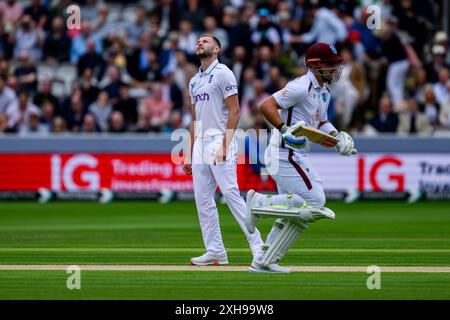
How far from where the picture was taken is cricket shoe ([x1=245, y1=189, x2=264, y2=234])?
32.5 ft

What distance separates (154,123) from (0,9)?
5.78 metres

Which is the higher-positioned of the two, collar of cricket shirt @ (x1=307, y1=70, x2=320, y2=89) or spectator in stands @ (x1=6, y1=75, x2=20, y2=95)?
collar of cricket shirt @ (x1=307, y1=70, x2=320, y2=89)

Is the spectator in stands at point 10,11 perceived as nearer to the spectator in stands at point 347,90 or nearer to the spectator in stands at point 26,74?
the spectator in stands at point 26,74

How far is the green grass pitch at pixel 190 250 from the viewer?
347 inches

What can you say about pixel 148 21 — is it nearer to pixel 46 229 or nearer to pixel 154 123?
pixel 154 123

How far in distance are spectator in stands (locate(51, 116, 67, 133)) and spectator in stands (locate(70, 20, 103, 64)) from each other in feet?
6.81

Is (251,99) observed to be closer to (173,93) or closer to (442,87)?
(173,93)

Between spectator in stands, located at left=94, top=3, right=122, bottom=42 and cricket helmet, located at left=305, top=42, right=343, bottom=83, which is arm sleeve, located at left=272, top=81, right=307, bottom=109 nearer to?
cricket helmet, located at left=305, top=42, right=343, bottom=83

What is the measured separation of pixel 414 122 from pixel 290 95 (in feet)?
38.7

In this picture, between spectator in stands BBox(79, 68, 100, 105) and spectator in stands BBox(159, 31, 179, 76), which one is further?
spectator in stands BBox(159, 31, 179, 76)

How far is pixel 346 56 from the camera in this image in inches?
859

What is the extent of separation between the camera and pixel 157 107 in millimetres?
22188

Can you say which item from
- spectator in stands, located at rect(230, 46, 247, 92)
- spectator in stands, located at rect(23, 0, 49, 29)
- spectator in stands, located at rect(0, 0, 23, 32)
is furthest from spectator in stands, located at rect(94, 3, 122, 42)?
spectator in stands, located at rect(230, 46, 247, 92)

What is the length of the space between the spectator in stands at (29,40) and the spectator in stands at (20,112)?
218cm
